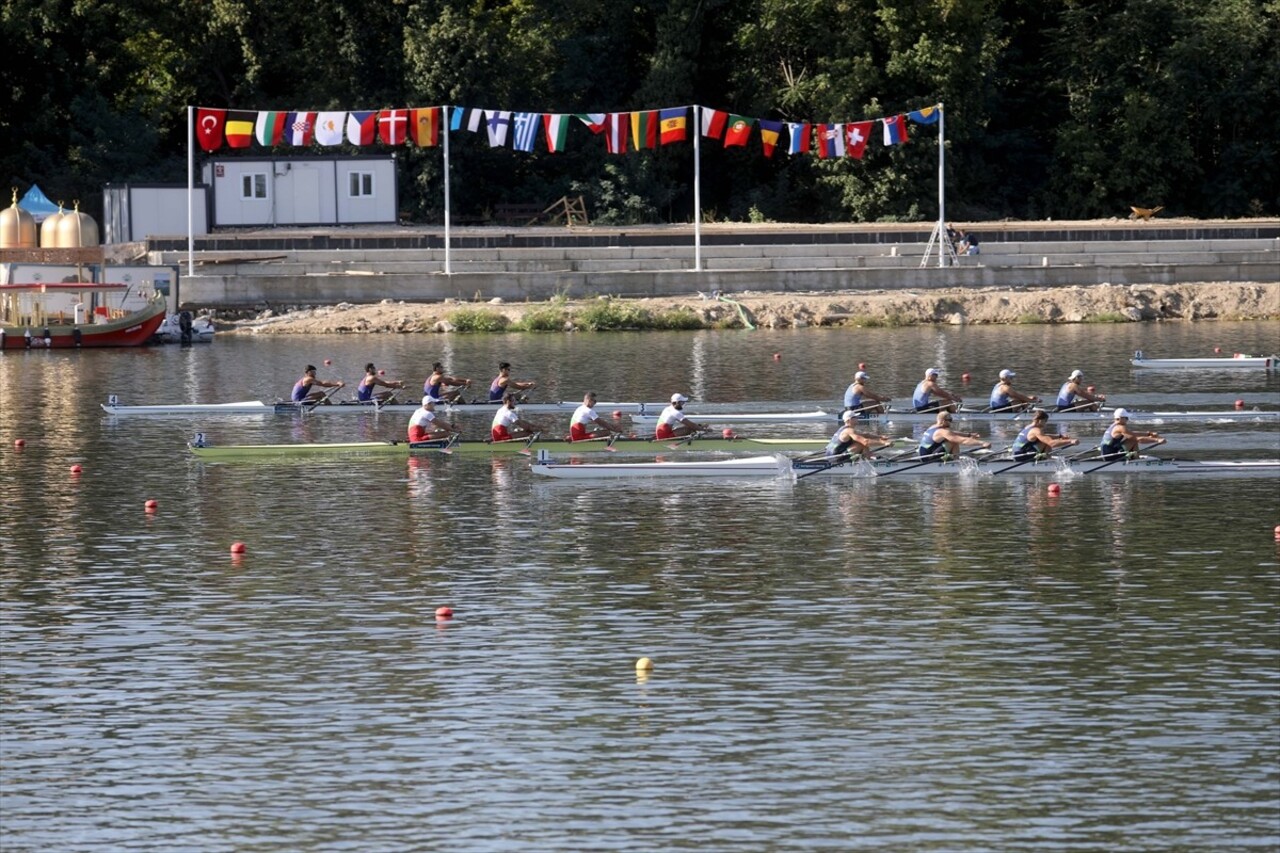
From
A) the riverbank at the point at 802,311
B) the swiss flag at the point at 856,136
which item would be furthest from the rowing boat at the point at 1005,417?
the swiss flag at the point at 856,136

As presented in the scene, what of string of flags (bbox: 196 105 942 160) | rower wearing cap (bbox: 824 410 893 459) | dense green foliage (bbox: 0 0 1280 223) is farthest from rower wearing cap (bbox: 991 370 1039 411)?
dense green foliage (bbox: 0 0 1280 223)

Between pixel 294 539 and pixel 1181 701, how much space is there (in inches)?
524

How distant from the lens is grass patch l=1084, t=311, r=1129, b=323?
58.5 meters

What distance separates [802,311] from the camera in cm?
5797

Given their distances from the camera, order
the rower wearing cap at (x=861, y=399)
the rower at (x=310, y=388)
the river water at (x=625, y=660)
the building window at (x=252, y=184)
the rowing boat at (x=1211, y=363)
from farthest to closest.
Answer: the building window at (x=252, y=184)
the rowing boat at (x=1211, y=363)
the rower at (x=310, y=388)
the rower wearing cap at (x=861, y=399)
the river water at (x=625, y=660)

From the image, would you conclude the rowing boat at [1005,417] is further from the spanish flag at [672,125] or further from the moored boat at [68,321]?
the moored boat at [68,321]

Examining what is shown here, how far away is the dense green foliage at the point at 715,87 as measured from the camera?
70.8 meters

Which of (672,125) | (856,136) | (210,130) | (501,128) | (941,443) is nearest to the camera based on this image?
(941,443)

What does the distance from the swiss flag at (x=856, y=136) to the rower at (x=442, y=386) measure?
2093 centimetres

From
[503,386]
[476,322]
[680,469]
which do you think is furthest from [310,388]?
[476,322]

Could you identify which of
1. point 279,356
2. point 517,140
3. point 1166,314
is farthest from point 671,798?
point 1166,314

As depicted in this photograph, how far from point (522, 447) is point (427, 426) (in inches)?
70.4

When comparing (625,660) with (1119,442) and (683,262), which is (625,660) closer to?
(1119,442)

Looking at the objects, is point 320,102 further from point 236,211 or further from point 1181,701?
point 1181,701
